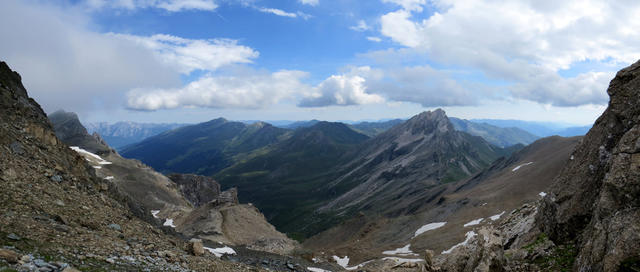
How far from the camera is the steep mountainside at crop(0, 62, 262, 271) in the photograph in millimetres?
14818

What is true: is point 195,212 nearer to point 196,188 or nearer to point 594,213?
point 594,213

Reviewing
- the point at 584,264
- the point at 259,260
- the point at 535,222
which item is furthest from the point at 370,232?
the point at 584,264

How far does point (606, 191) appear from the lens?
15.0 metres

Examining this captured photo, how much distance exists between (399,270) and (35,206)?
26.5m

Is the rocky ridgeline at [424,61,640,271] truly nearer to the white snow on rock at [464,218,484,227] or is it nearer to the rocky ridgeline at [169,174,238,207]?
the white snow on rock at [464,218,484,227]

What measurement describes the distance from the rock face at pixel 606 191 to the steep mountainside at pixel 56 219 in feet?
71.1

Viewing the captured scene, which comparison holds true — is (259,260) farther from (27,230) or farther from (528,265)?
(528,265)

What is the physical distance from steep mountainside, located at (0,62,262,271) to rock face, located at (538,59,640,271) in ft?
71.1

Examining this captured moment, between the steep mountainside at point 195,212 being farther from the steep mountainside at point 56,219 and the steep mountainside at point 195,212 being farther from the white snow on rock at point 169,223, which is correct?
the steep mountainside at point 56,219

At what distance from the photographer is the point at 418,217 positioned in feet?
351

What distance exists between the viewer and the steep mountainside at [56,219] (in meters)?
14.8

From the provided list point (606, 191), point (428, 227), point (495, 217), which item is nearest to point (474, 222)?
point (495, 217)

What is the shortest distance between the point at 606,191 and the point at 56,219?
29.0 meters

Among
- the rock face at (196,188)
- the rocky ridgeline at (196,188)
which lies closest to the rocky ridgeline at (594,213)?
the rocky ridgeline at (196,188)
